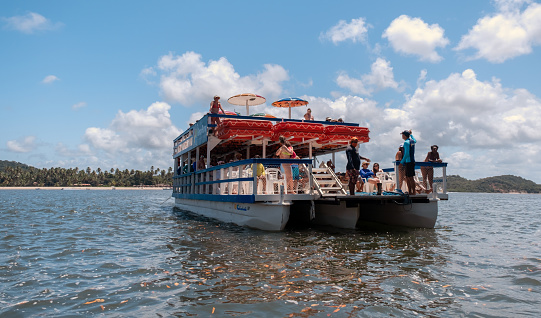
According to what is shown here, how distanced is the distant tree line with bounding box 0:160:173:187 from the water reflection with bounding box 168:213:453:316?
160000 mm

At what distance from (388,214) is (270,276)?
341 inches

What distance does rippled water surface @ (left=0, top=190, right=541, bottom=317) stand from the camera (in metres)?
5.03

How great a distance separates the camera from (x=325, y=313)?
15.6 feet

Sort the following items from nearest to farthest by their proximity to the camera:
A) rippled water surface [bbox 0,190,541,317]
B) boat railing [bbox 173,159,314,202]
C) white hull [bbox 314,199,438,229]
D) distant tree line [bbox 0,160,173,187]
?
rippled water surface [bbox 0,190,541,317]
boat railing [bbox 173,159,314,202]
white hull [bbox 314,199,438,229]
distant tree line [bbox 0,160,173,187]

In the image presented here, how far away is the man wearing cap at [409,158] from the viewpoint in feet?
A: 38.9

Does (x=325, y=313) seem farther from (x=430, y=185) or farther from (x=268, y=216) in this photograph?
(x=430, y=185)

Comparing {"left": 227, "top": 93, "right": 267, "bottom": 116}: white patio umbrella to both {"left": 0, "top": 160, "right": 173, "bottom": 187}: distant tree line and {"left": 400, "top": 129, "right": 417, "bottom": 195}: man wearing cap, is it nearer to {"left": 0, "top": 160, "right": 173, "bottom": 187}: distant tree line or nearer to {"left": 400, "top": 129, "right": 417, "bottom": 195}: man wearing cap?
{"left": 400, "top": 129, "right": 417, "bottom": 195}: man wearing cap

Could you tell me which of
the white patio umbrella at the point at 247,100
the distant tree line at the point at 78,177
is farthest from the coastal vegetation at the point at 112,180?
the white patio umbrella at the point at 247,100

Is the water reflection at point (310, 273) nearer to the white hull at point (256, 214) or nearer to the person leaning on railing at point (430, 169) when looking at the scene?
the white hull at point (256, 214)

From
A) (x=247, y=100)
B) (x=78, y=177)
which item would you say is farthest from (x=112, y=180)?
(x=247, y=100)

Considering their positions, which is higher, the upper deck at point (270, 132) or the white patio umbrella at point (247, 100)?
the white patio umbrella at point (247, 100)

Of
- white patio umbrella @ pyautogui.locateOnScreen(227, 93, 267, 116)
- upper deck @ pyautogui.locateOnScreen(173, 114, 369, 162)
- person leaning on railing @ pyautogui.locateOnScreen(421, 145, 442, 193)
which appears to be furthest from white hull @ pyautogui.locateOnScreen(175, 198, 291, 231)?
white patio umbrella @ pyautogui.locateOnScreen(227, 93, 267, 116)

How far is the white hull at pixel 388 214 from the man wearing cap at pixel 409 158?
2.91 ft

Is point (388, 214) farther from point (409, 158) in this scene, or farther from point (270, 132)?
→ point (270, 132)
